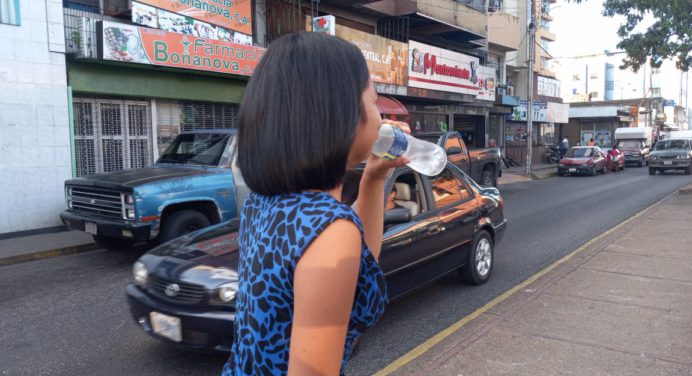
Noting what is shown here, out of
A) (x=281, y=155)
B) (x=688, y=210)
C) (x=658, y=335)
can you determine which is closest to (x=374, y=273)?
(x=281, y=155)

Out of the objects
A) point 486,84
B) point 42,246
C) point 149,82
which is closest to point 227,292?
point 42,246

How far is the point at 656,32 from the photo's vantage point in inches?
648

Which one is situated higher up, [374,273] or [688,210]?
[374,273]

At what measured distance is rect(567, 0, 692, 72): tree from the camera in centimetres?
1503

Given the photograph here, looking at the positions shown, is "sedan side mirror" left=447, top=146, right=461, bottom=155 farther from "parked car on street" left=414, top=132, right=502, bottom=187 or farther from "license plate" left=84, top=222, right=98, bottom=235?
"license plate" left=84, top=222, right=98, bottom=235

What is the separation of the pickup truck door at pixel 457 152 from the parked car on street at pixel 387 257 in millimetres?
6043

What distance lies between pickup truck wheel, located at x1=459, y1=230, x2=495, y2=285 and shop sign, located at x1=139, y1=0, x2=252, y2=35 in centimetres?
905

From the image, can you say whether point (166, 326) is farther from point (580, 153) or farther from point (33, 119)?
point (580, 153)

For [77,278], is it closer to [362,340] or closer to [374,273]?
[362,340]

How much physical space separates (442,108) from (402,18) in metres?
5.12

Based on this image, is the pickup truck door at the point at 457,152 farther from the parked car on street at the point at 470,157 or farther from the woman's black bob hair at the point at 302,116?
the woman's black bob hair at the point at 302,116

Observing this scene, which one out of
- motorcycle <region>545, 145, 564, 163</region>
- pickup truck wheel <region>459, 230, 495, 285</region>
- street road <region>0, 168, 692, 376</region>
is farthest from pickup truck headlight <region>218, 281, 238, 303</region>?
motorcycle <region>545, 145, 564, 163</region>

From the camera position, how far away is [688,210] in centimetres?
1095

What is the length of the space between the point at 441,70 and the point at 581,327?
1708 centimetres
